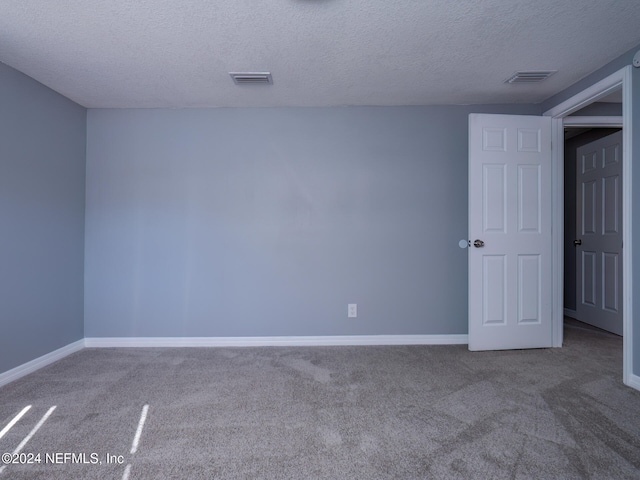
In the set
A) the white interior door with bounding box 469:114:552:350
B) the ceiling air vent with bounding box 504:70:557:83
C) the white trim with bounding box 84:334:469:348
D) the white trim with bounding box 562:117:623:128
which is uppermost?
the ceiling air vent with bounding box 504:70:557:83

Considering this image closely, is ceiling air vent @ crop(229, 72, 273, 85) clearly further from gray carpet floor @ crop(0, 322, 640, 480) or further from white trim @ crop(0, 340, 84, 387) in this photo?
white trim @ crop(0, 340, 84, 387)

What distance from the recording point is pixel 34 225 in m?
2.65

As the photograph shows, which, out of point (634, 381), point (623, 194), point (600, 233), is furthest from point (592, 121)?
point (634, 381)

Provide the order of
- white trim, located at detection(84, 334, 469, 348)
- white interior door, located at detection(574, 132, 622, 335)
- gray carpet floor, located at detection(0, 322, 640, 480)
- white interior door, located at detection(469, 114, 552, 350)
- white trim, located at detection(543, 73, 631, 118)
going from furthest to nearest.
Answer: white interior door, located at detection(574, 132, 622, 335) → white trim, located at detection(84, 334, 469, 348) → white interior door, located at detection(469, 114, 552, 350) → white trim, located at detection(543, 73, 631, 118) → gray carpet floor, located at detection(0, 322, 640, 480)

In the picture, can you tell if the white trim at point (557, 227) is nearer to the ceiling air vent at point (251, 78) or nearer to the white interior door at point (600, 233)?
the white interior door at point (600, 233)

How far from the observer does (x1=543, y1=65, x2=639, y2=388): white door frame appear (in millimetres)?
2285

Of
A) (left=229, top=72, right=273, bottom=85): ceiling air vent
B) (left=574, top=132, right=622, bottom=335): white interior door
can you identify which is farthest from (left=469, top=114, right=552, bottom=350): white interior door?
(left=229, top=72, right=273, bottom=85): ceiling air vent

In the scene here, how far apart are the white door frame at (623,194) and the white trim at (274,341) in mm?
951

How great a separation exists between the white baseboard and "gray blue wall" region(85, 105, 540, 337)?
122cm

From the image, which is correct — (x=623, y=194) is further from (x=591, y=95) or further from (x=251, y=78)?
(x=251, y=78)

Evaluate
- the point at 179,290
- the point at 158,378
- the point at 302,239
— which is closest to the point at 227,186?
the point at 302,239

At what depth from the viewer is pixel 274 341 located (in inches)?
127

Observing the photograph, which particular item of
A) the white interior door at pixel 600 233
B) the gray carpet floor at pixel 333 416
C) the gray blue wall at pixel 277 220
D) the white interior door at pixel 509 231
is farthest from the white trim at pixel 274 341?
the white interior door at pixel 600 233

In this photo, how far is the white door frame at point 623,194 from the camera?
2.29m
